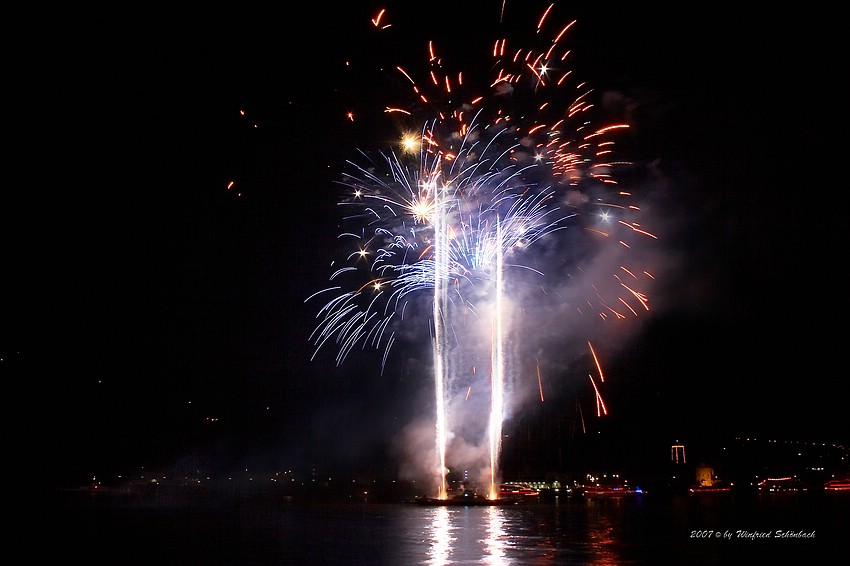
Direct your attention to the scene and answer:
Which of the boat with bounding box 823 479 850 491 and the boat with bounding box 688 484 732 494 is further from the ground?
the boat with bounding box 688 484 732 494

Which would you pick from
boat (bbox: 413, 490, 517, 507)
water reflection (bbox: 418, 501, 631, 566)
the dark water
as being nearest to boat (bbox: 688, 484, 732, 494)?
boat (bbox: 413, 490, 517, 507)

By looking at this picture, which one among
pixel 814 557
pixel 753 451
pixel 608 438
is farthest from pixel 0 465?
pixel 753 451

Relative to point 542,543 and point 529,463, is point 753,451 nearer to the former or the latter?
point 529,463

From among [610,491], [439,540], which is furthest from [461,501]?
[610,491]

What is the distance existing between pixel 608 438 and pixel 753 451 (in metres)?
22.7

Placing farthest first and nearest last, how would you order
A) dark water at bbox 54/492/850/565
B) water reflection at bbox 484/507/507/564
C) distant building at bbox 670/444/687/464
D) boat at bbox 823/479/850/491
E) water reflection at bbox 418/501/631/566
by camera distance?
distant building at bbox 670/444/687/464 < boat at bbox 823/479/850/491 < dark water at bbox 54/492/850/565 < water reflection at bbox 418/501/631/566 < water reflection at bbox 484/507/507/564

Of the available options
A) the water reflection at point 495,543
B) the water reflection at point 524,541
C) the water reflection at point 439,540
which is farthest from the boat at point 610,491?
the water reflection at point 495,543

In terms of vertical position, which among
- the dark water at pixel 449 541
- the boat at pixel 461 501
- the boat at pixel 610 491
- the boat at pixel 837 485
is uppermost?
the dark water at pixel 449 541

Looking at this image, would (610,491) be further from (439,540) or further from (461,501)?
(439,540)

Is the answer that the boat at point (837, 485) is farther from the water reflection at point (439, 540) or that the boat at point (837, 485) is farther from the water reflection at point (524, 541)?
the water reflection at point (439, 540)

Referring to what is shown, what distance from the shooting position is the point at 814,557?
A: 15492 millimetres

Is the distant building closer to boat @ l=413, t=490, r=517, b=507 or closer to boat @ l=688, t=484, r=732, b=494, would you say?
boat @ l=688, t=484, r=732, b=494

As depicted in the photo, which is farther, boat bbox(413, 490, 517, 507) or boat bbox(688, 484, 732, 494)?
boat bbox(688, 484, 732, 494)

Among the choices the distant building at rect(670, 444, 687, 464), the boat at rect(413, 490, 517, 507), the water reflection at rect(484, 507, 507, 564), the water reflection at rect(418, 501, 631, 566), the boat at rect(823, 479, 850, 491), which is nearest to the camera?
the water reflection at rect(484, 507, 507, 564)
